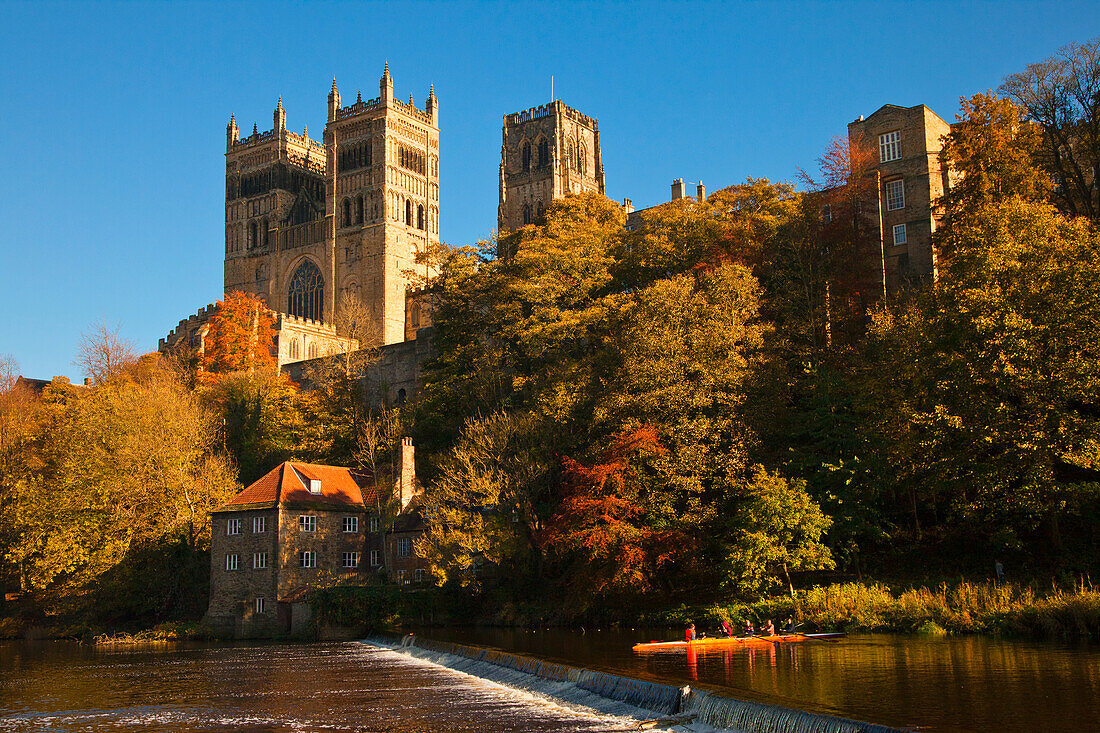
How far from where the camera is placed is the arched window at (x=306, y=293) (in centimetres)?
10756

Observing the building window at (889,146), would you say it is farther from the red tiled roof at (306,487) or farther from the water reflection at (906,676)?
the red tiled roof at (306,487)

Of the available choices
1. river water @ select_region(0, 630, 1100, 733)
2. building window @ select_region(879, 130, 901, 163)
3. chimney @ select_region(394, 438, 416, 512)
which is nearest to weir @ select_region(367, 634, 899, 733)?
river water @ select_region(0, 630, 1100, 733)


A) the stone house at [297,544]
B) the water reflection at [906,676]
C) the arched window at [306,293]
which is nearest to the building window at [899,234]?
the stone house at [297,544]

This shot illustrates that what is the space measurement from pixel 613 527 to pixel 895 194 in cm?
2459

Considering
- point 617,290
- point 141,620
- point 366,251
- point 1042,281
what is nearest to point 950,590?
point 1042,281

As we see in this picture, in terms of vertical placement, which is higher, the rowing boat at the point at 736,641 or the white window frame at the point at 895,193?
the white window frame at the point at 895,193

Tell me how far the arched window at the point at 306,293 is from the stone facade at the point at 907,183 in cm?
6962

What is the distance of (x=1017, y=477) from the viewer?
1156 inches

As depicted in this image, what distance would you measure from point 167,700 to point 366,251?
82.9 m

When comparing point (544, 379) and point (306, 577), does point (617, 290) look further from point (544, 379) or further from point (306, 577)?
point (306, 577)

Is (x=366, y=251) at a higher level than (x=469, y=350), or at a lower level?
higher

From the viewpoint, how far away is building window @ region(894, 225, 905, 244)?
4894 cm

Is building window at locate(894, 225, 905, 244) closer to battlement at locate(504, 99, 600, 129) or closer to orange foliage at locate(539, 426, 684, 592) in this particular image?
orange foliage at locate(539, 426, 684, 592)

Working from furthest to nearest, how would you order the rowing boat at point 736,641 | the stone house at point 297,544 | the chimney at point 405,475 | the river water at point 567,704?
the chimney at point 405,475
the stone house at point 297,544
the rowing boat at point 736,641
the river water at point 567,704
